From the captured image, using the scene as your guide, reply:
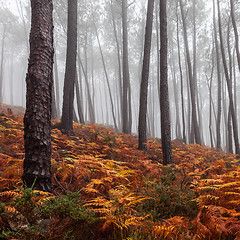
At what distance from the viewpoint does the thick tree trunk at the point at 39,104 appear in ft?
8.63

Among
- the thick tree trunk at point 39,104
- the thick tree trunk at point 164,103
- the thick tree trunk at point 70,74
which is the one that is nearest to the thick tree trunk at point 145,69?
the thick tree trunk at point 164,103

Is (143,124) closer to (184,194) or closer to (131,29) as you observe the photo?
(184,194)

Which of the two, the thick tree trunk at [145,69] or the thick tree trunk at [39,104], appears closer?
the thick tree trunk at [39,104]

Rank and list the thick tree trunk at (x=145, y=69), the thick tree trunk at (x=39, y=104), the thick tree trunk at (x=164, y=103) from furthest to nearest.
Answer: the thick tree trunk at (x=145, y=69), the thick tree trunk at (x=164, y=103), the thick tree trunk at (x=39, y=104)

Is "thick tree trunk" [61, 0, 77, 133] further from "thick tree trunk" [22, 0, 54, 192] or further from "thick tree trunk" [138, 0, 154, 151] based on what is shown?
"thick tree trunk" [22, 0, 54, 192]

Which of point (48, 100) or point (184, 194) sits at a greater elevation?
point (48, 100)

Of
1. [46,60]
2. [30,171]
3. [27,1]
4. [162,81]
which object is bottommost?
[30,171]

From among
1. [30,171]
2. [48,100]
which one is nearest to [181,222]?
[30,171]

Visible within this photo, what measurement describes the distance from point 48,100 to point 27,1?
19704mm

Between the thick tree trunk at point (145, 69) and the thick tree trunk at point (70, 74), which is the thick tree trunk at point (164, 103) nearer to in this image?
the thick tree trunk at point (145, 69)

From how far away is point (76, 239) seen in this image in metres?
1.97

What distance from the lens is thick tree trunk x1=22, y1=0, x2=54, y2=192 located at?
8.63 feet

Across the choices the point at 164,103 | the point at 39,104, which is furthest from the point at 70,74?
the point at 39,104

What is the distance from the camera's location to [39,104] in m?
2.71
